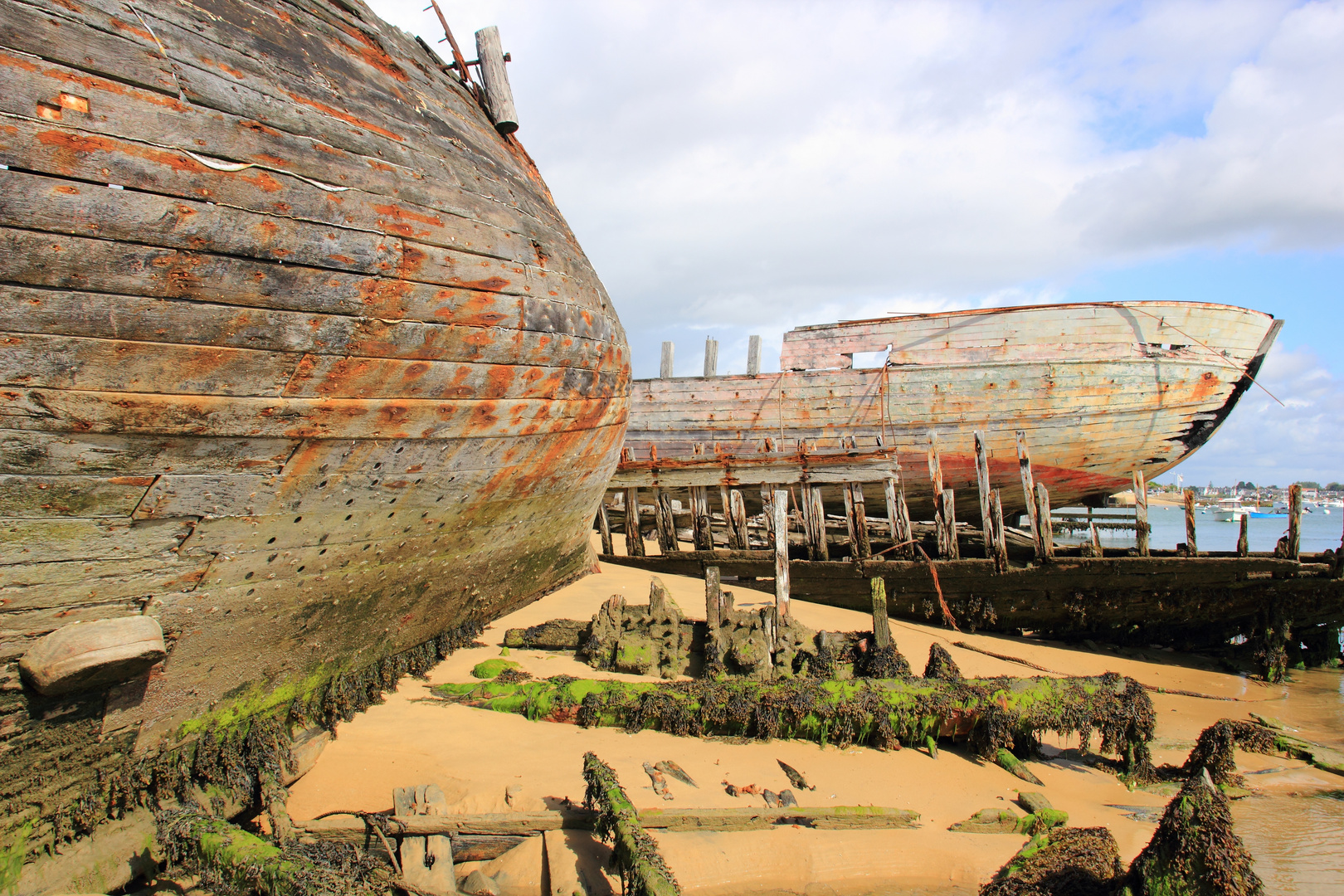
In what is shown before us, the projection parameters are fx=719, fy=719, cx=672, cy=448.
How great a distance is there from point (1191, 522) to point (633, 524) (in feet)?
26.3

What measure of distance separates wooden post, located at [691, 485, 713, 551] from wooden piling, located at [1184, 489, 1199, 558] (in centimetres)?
645

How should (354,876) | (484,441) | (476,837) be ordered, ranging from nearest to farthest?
(354,876)
(476,837)
(484,441)

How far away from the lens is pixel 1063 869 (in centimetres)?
391

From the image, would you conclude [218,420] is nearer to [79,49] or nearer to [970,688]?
[79,49]

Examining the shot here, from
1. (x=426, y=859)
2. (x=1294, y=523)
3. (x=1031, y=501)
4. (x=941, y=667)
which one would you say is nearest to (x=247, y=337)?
(x=426, y=859)

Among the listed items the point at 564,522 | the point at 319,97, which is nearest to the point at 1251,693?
the point at 564,522

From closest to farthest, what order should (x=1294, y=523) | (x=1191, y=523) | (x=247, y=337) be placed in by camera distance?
(x=247, y=337)
(x=1294, y=523)
(x=1191, y=523)

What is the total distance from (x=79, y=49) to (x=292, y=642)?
315 centimetres

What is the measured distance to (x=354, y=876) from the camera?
3361mm

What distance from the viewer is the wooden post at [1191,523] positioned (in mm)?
9805

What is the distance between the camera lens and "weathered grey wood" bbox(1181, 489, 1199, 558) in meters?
9.80

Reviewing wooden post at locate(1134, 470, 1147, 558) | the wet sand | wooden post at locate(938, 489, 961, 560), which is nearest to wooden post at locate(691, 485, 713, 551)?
wooden post at locate(938, 489, 961, 560)

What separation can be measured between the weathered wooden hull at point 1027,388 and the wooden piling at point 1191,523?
507 centimetres

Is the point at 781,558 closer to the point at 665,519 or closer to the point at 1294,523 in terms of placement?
the point at 665,519
